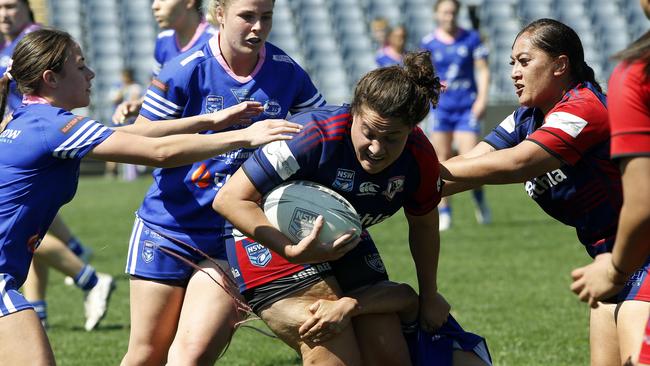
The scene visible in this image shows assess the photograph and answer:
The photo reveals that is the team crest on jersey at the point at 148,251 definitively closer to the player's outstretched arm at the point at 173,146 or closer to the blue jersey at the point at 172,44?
the player's outstretched arm at the point at 173,146

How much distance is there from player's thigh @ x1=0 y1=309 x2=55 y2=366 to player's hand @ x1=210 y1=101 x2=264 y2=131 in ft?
3.49

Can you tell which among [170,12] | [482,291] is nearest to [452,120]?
[482,291]

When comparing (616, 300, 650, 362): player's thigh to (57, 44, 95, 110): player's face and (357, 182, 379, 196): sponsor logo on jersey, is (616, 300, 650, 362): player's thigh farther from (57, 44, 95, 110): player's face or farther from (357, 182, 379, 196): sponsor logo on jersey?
(57, 44, 95, 110): player's face

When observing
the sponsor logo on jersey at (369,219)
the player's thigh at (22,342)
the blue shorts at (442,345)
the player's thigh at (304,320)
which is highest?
the sponsor logo on jersey at (369,219)

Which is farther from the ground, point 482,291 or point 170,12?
point 170,12

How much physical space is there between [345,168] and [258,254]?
0.51 meters

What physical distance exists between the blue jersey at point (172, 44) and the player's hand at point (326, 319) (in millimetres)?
2357

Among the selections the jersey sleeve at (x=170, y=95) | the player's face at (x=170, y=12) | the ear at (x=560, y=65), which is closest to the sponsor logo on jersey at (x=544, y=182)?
the ear at (x=560, y=65)

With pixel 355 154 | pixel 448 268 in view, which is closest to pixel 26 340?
pixel 355 154

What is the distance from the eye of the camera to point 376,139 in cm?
387

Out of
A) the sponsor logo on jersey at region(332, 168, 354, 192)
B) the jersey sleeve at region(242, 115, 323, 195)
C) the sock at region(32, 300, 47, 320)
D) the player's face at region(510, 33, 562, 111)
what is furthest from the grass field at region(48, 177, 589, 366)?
the player's face at region(510, 33, 562, 111)

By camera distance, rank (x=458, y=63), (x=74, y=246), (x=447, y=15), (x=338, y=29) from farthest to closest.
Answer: (x=338, y=29)
(x=458, y=63)
(x=447, y=15)
(x=74, y=246)

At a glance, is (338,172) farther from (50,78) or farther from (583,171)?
(50,78)

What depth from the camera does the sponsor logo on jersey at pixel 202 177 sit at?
461 centimetres
